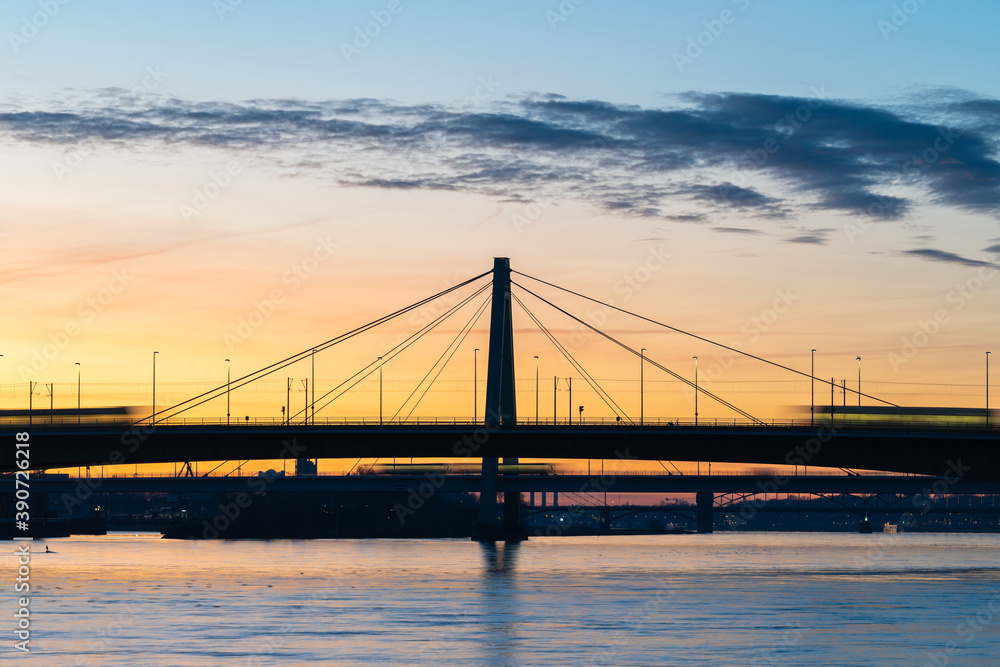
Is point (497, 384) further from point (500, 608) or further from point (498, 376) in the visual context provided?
point (500, 608)

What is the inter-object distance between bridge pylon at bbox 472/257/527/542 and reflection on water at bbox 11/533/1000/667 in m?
15.1

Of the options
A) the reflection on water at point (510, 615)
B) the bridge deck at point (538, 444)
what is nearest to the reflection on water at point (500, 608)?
the reflection on water at point (510, 615)

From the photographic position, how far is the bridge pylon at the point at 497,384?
115188 mm

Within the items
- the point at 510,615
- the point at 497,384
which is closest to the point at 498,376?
the point at 497,384

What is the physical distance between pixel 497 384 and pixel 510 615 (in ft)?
189

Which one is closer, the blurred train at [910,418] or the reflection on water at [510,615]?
the reflection on water at [510,615]

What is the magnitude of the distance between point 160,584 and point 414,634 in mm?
33160

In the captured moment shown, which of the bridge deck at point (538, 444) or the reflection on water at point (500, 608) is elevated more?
the bridge deck at point (538, 444)

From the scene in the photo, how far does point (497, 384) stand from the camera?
116250 millimetres

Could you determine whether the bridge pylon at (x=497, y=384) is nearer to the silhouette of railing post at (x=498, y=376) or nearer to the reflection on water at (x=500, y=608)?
the silhouette of railing post at (x=498, y=376)

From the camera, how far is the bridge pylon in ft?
378

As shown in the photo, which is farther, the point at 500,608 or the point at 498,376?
the point at 498,376

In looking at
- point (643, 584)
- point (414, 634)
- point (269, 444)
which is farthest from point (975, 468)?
point (414, 634)

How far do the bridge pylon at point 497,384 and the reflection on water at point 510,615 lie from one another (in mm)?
15081
